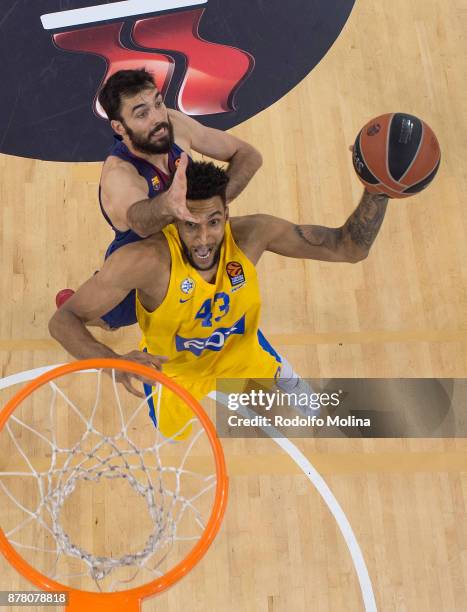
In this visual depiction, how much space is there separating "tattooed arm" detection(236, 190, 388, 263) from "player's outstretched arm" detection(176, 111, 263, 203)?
19.8 inches

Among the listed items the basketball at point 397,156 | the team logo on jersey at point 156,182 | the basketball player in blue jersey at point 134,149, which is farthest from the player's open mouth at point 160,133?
the basketball at point 397,156

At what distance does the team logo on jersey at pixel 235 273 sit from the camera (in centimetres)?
438

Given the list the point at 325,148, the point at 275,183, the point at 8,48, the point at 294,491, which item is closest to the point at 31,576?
the point at 294,491

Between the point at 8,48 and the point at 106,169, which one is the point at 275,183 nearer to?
the point at 106,169

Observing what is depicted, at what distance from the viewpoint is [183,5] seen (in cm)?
661

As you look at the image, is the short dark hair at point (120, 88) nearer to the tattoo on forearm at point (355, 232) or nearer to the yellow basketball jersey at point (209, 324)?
the yellow basketball jersey at point (209, 324)

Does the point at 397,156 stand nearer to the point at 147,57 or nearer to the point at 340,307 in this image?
the point at 340,307

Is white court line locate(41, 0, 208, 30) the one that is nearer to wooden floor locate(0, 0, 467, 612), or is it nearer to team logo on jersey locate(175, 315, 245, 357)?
wooden floor locate(0, 0, 467, 612)

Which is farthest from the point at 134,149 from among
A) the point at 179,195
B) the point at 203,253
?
the point at 179,195

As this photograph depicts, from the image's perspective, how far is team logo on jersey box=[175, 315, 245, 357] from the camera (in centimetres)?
467

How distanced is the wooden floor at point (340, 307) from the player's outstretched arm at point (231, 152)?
36.1 inches

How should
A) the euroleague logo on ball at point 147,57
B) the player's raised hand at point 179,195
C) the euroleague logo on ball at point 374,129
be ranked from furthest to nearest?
the euroleague logo on ball at point 147,57 → the euroleague logo on ball at point 374,129 → the player's raised hand at point 179,195

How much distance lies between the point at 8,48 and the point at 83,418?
2931 millimetres

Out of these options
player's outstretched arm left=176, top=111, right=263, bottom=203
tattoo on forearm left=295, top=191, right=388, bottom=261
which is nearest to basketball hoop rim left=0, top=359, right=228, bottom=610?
tattoo on forearm left=295, top=191, right=388, bottom=261
